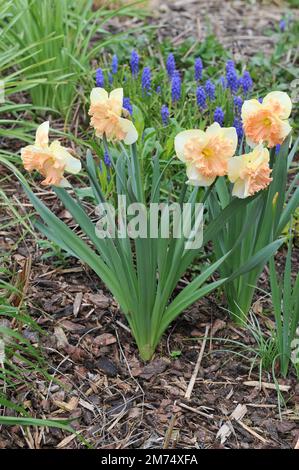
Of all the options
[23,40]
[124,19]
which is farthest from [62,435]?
[124,19]

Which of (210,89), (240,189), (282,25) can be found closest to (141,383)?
(240,189)

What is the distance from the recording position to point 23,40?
3533 millimetres

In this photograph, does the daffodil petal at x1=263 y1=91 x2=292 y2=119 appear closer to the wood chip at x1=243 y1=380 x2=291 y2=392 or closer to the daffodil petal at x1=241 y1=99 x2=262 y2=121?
the daffodil petal at x1=241 y1=99 x2=262 y2=121

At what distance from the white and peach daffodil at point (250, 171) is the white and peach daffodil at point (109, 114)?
0.35 meters

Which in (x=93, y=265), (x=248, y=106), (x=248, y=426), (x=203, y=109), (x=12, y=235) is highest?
(x=248, y=106)

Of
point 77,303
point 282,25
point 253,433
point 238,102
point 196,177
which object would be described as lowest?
point 253,433

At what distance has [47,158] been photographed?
215 cm

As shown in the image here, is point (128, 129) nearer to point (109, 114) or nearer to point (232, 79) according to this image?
point (109, 114)

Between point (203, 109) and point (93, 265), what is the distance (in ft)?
3.34

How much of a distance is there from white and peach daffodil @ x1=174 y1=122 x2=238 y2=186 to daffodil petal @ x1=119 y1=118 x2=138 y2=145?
0.62 feet

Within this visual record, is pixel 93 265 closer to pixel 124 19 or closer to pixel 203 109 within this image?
pixel 203 109

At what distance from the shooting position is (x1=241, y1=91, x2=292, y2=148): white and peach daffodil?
2.15 meters

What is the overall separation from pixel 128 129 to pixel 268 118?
43cm

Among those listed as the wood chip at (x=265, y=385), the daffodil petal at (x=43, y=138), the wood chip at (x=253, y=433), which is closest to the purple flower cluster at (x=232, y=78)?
the daffodil petal at (x=43, y=138)
